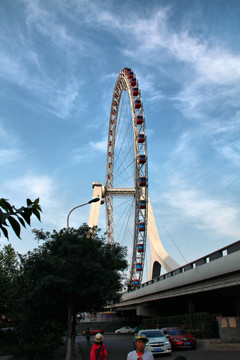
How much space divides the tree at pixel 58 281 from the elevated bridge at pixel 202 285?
6.69 m

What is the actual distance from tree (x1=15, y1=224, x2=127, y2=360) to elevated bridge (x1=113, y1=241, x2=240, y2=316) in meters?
6.69

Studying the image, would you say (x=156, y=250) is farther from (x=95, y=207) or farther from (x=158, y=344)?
(x=158, y=344)

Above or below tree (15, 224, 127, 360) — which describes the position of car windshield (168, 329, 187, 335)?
below

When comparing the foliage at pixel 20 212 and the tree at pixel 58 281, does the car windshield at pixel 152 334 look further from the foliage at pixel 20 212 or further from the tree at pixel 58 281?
the foliage at pixel 20 212

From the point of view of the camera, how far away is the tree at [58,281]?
17.4 metres

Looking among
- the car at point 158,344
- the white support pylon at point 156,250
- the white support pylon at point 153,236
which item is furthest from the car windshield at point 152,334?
the white support pylon at point 156,250

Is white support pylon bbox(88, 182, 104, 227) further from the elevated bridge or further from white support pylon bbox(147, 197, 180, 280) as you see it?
the elevated bridge

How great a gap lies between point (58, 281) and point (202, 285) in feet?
43.9

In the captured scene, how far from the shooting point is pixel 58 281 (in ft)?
56.1

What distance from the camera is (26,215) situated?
3006 millimetres

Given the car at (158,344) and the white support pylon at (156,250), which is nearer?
the car at (158,344)

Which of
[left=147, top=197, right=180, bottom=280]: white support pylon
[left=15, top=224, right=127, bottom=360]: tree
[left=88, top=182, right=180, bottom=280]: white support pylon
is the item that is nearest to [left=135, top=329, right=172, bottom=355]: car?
[left=15, top=224, right=127, bottom=360]: tree

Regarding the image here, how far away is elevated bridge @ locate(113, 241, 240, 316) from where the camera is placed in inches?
840

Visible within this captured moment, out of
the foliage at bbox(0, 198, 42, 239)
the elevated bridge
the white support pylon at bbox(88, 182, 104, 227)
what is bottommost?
the foliage at bbox(0, 198, 42, 239)
